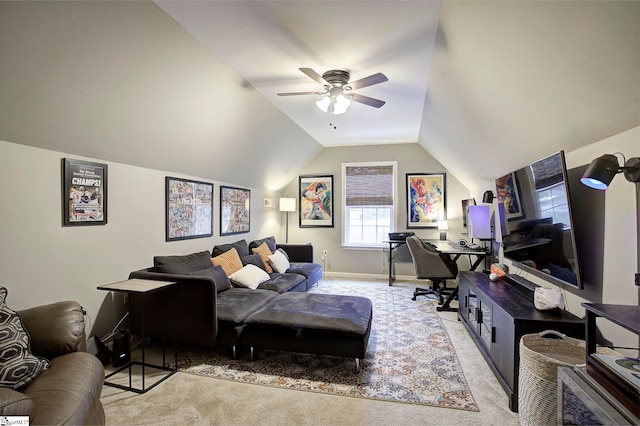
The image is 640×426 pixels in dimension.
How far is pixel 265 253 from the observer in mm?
4809

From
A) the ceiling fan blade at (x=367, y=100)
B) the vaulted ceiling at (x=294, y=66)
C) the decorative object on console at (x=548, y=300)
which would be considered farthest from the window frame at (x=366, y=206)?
the decorative object on console at (x=548, y=300)

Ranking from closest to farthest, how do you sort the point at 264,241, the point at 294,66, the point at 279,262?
the point at 294,66 < the point at 279,262 < the point at 264,241

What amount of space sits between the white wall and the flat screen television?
12.0 feet

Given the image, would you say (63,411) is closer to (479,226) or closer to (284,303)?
(284,303)

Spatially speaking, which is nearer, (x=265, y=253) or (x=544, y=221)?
(x=544, y=221)

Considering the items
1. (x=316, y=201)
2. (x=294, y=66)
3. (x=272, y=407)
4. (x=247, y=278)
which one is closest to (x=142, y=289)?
(x=272, y=407)

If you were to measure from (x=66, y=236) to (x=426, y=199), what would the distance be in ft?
17.6

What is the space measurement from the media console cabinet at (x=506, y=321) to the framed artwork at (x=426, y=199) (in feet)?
8.48

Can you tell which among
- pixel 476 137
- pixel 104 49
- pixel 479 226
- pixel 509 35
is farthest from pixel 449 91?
pixel 104 49

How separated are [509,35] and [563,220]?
1223mm

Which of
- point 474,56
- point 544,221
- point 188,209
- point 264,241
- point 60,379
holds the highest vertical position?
point 474,56

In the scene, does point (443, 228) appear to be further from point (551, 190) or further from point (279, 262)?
point (551, 190)

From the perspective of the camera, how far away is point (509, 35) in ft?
5.55

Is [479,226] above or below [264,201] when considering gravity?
below
